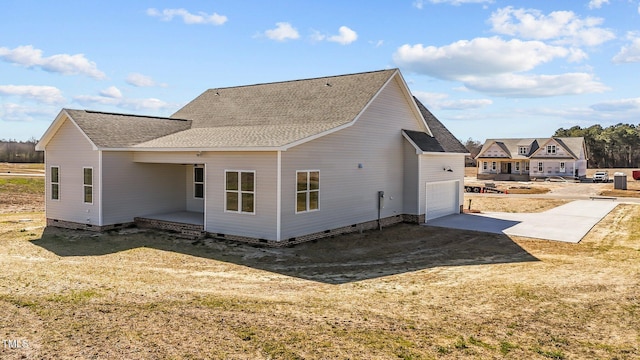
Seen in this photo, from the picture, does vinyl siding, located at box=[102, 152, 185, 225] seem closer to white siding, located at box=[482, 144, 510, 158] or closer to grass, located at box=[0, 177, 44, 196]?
grass, located at box=[0, 177, 44, 196]

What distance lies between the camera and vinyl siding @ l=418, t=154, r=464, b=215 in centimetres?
2036

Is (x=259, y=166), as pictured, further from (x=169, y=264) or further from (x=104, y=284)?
(x=104, y=284)

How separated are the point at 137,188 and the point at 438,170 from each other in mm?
13409

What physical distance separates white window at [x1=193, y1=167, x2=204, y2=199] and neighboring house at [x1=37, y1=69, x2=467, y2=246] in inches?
2.0

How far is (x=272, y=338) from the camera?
21.8 feet

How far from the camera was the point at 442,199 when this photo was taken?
73.2ft

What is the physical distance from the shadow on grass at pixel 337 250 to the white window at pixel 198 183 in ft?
10.2

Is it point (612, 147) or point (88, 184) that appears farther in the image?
point (612, 147)

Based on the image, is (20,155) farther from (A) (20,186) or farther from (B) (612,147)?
(B) (612,147)

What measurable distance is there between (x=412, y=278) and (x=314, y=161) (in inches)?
233

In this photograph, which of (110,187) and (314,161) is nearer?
(314,161)

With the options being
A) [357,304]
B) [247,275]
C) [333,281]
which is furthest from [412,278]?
[247,275]

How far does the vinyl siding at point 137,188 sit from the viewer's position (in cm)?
1689

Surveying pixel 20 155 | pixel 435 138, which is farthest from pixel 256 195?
pixel 20 155
